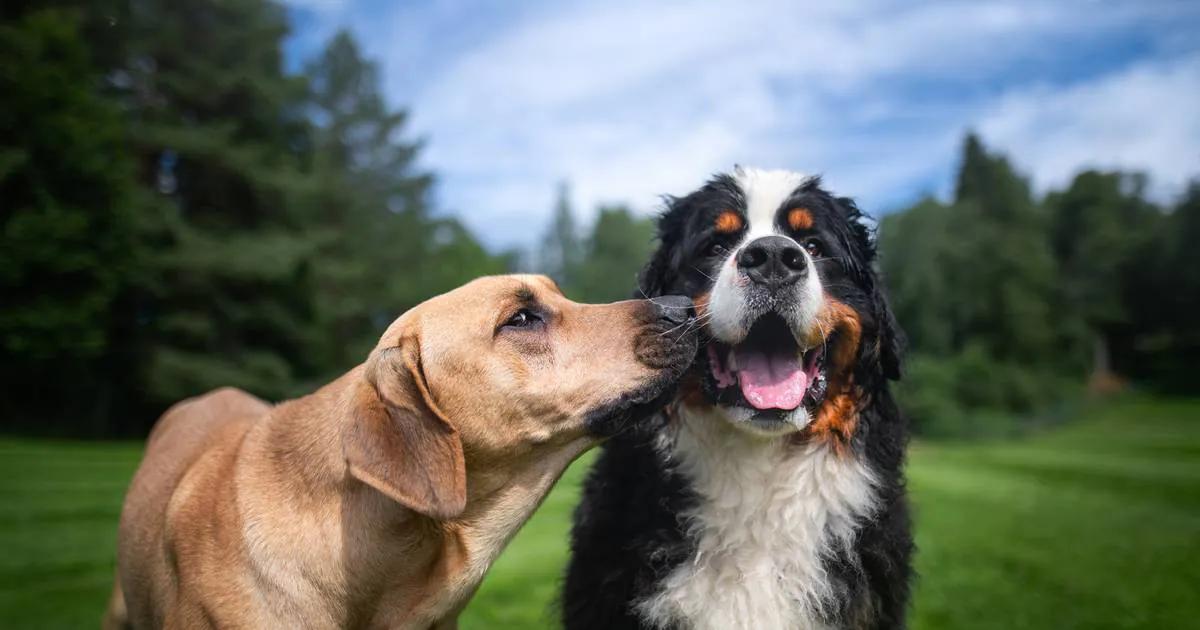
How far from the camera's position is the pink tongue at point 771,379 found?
3041 millimetres

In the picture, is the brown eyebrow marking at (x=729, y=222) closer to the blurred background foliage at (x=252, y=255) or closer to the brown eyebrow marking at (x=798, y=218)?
the brown eyebrow marking at (x=798, y=218)

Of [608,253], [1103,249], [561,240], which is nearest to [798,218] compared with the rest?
[1103,249]

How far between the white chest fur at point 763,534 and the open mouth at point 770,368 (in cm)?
27

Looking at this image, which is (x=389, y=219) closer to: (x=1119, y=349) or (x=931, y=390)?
(x=931, y=390)

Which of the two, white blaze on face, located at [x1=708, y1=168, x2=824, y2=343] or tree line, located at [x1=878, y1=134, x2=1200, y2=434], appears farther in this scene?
tree line, located at [x1=878, y1=134, x2=1200, y2=434]

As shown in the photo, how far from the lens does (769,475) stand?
10.9ft

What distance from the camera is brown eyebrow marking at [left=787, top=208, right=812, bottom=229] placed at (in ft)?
11.0

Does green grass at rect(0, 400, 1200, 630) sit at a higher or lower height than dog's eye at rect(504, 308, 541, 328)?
lower

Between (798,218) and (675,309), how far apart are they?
83cm

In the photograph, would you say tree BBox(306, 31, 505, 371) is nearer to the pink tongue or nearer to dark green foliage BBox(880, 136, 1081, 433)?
dark green foliage BBox(880, 136, 1081, 433)

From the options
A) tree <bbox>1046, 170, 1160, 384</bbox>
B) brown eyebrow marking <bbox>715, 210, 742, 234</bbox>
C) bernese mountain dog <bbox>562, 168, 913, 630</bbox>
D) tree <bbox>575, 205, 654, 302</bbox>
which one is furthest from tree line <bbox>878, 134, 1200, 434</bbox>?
tree <bbox>575, 205, 654, 302</bbox>

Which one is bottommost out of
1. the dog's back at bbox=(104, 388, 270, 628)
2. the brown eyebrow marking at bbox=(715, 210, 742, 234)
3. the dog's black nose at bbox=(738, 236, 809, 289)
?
the dog's back at bbox=(104, 388, 270, 628)

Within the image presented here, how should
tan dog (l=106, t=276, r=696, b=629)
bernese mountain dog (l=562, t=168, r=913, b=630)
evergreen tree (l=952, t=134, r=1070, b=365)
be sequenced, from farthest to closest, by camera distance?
1. evergreen tree (l=952, t=134, r=1070, b=365)
2. bernese mountain dog (l=562, t=168, r=913, b=630)
3. tan dog (l=106, t=276, r=696, b=629)

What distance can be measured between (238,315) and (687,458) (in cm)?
2313
